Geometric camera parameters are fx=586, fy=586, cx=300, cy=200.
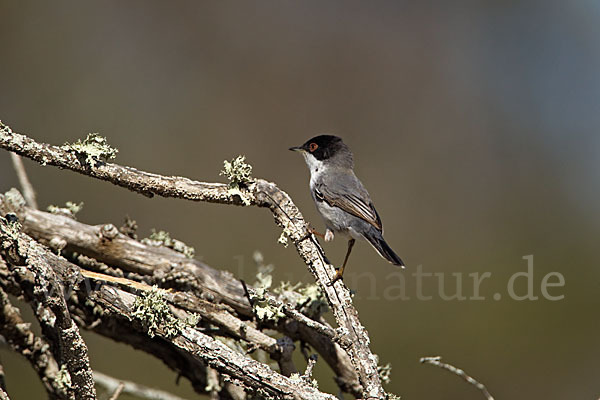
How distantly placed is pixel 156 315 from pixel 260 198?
0.68 metres

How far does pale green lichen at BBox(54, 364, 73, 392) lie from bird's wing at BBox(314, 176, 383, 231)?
6.38 ft

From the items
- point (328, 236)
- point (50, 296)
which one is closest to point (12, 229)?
point (50, 296)

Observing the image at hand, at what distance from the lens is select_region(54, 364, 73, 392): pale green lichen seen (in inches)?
99.8

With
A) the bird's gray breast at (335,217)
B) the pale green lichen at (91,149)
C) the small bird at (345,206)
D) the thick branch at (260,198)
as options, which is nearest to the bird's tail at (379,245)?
the small bird at (345,206)

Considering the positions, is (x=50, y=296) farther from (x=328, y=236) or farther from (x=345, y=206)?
(x=345, y=206)

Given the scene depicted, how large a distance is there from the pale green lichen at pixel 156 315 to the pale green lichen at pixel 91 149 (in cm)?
62

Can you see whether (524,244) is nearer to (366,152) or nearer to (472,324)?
(472,324)

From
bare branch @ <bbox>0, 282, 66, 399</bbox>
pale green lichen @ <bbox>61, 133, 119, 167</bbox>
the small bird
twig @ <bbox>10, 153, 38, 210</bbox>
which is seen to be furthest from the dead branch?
the small bird

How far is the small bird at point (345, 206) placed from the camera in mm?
3738

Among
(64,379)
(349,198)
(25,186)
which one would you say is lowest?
(64,379)

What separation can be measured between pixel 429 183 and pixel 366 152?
3.15 feet

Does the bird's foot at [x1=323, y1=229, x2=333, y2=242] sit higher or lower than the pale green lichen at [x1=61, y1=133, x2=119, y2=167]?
higher

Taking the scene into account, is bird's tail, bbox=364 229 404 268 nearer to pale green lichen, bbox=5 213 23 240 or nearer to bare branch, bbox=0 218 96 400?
bare branch, bbox=0 218 96 400

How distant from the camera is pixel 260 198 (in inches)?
104
